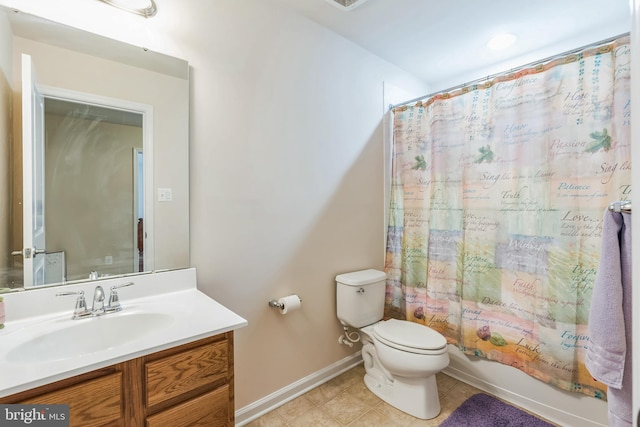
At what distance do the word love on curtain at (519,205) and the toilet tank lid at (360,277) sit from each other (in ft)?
0.91

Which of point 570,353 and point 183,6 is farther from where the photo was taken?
point 570,353

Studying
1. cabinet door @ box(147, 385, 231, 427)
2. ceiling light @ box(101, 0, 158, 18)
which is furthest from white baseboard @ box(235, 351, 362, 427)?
ceiling light @ box(101, 0, 158, 18)

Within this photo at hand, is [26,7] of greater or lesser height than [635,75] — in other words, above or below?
above

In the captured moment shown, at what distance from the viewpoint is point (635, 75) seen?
0.47 m

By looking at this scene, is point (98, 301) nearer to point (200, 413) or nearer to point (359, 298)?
point (200, 413)

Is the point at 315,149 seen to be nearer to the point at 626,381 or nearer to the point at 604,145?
the point at 604,145

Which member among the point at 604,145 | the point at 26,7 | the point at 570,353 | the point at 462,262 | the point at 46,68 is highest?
the point at 26,7

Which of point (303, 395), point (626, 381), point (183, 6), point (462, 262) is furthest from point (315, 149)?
point (626, 381)

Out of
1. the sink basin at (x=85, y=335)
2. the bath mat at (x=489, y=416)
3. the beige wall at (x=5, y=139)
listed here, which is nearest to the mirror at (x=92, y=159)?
the beige wall at (x=5, y=139)

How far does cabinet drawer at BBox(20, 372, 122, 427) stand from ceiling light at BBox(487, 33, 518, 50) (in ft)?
8.90

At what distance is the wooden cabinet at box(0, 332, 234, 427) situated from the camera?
2.68ft

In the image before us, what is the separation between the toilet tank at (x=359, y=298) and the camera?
80.4 inches

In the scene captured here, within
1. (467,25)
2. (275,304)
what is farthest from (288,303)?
(467,25)

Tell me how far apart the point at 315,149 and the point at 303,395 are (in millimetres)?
1580
